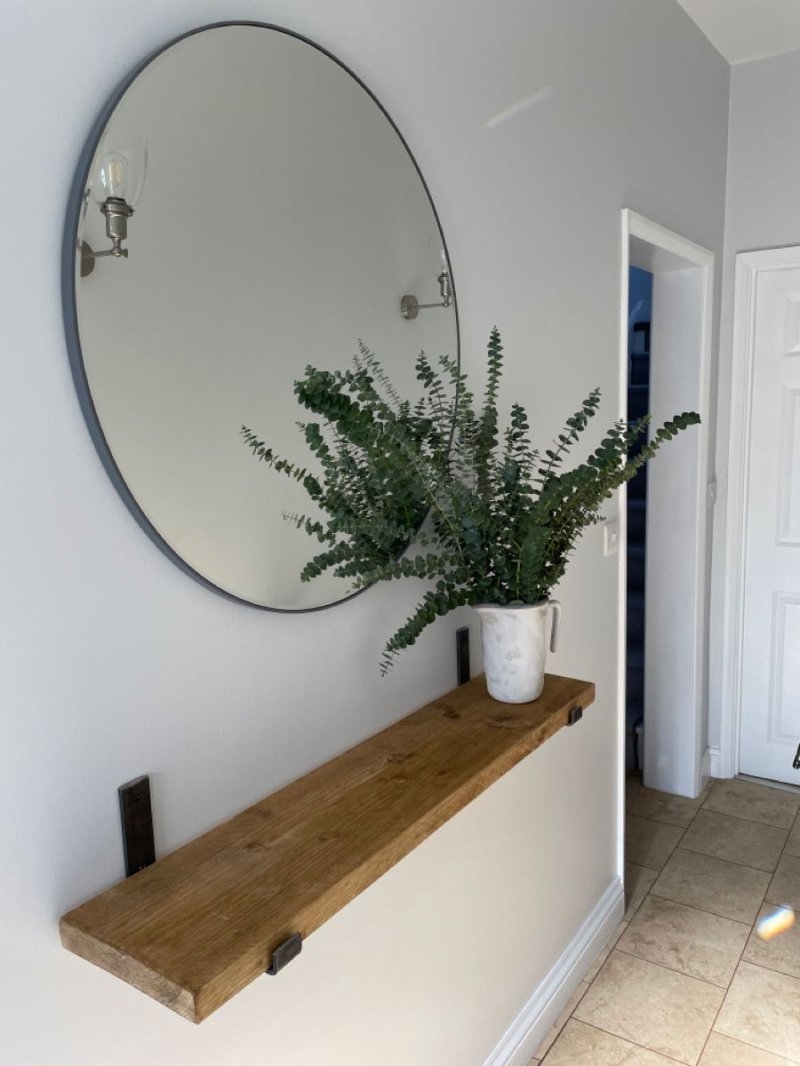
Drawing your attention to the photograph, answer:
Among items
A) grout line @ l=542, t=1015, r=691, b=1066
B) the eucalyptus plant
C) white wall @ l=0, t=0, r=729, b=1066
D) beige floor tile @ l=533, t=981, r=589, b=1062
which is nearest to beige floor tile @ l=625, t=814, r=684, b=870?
white wall @ l=0, t=0, r=729, b=1066

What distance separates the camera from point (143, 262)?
954 millimetres

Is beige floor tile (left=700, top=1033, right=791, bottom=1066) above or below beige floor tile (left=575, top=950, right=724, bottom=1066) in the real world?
below

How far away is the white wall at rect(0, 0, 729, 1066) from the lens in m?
0.87

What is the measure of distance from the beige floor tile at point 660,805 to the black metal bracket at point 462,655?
1718 millimetres

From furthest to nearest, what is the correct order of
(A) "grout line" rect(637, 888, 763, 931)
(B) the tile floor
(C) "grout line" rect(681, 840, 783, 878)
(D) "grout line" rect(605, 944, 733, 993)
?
(C) "grout line" rect(681, 840, 783, 878) → (A) "grout line" rect(637, 888, 763, 931) → (D) "grout line" rect(605, 944, 733, 993) → (B) the tile floor

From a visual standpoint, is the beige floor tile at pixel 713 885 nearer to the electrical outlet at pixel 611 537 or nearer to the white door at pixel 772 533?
the white door at pixel 772 533

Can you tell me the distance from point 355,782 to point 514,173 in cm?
121

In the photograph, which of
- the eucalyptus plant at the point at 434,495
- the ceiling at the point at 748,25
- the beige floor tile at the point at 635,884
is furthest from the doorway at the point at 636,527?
the eucalyptus plant at the point at 434,495

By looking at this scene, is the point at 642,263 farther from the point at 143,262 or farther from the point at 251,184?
the point at 143,262

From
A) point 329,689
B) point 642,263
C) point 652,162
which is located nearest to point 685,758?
point 642,263

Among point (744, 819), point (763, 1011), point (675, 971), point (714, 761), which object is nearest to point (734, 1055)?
point (763, 1011)

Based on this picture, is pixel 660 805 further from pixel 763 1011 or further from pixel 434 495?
pixel 434 495

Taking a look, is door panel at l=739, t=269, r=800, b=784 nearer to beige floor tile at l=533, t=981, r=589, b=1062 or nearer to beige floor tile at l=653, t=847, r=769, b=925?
beige floor tile at l=653, t=847, r=769, b=925

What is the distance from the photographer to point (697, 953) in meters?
2.31
